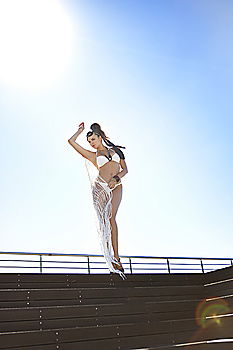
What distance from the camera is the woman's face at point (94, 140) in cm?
521

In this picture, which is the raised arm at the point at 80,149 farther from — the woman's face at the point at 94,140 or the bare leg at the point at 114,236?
the bare leg at the point at 114,236

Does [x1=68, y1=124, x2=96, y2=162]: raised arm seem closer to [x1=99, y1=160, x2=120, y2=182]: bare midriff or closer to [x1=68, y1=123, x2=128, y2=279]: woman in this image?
[x1=68, y1=123, x2=128, y2=279]: woman

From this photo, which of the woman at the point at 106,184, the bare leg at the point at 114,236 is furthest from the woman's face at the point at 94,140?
the bare leg at the point at 114,236

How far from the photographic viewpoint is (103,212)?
499cm

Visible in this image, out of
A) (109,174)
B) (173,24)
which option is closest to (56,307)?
(109,174)

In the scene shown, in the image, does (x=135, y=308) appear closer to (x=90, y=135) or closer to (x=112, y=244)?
(x=112, y=244)

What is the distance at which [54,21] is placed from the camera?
5438 mm

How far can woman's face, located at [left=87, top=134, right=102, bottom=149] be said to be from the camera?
5.21 meters

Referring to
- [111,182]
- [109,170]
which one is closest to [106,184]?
[111,182]

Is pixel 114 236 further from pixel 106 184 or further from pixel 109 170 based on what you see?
pixel 109 170

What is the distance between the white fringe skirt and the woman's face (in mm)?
410

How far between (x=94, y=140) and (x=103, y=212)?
37.9 inches

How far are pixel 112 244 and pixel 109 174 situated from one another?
892mm

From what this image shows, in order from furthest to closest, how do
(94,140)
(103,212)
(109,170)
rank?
1. (94,140)
2. (109,170)
3. (103,212)
